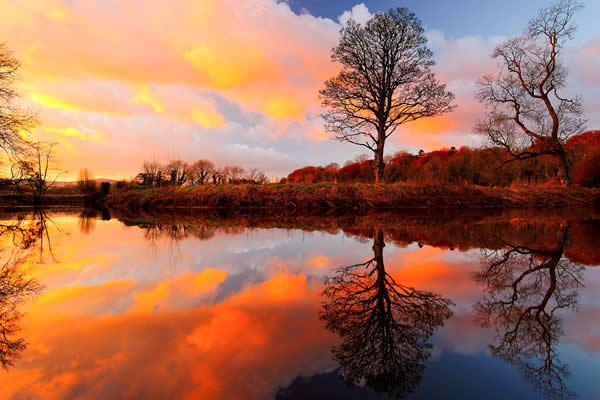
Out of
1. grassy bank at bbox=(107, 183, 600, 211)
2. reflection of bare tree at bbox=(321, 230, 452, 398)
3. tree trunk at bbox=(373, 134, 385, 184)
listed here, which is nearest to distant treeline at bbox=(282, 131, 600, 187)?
tree trunk at bbox=(373, 134, 385, 184)

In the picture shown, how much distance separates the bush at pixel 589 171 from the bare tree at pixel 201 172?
2209cm

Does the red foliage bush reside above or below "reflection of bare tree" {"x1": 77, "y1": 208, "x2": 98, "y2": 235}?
above

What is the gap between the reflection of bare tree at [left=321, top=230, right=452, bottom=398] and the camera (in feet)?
3.40

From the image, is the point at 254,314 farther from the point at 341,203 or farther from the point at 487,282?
the point at 341,203

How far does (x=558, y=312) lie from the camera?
1536 mm

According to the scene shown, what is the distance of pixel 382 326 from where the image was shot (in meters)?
1.39

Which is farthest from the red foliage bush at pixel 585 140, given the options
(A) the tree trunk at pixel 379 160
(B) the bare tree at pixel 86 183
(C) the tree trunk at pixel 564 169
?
(B) the bare tree at pixel 86 183

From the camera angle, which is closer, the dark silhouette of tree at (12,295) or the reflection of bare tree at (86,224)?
the dark silhouette of tree at (12,295)

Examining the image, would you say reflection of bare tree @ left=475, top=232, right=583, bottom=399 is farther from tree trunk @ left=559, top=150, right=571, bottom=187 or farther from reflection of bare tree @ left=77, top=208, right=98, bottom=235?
tree trunk @ left=559, top=150, right=571, bottom=187

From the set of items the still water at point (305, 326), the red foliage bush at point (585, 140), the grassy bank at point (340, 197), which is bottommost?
the still water at point (305, 326)

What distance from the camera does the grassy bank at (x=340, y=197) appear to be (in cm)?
980

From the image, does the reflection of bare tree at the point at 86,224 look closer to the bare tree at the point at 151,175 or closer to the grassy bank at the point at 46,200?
the bare tree at the point at 151,175

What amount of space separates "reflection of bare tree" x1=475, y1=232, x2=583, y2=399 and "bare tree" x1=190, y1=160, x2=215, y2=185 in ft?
45.9

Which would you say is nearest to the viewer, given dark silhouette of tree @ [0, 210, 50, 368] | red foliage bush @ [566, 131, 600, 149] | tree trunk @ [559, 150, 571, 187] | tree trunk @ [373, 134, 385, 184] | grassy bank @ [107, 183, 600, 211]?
dark silhouette of tree @ [0, 210, 50, 368]
